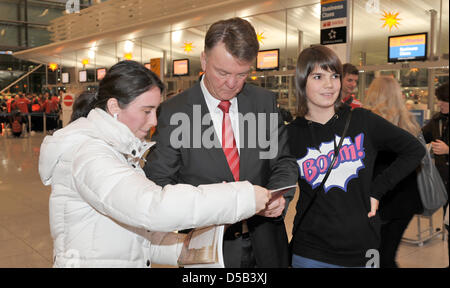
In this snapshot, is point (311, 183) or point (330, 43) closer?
point (311, 183)

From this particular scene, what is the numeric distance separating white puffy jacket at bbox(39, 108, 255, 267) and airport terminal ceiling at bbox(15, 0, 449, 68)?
3.37m

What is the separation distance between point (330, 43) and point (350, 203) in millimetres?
5058

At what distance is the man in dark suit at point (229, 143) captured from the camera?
62.9 inches

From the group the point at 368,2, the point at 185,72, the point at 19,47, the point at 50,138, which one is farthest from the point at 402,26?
the point at 19,47

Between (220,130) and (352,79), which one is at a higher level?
(352,79)

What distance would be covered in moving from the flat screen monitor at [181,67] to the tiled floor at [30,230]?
6026 millimetres

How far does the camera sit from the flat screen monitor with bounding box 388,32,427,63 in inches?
272

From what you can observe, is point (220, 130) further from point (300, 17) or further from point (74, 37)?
point (74, 37)

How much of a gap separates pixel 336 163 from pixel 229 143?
1.64 ft

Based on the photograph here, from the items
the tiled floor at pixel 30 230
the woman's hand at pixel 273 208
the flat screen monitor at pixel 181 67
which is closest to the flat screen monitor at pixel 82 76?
the flat screen monitor at pixel 181 67

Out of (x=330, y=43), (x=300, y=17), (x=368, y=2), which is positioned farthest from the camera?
(x=300, y=17)

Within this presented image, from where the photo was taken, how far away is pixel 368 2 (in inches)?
324

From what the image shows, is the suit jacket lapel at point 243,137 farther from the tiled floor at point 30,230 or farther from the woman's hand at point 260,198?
the tiled floor at point 30,230

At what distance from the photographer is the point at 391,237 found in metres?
3.06
